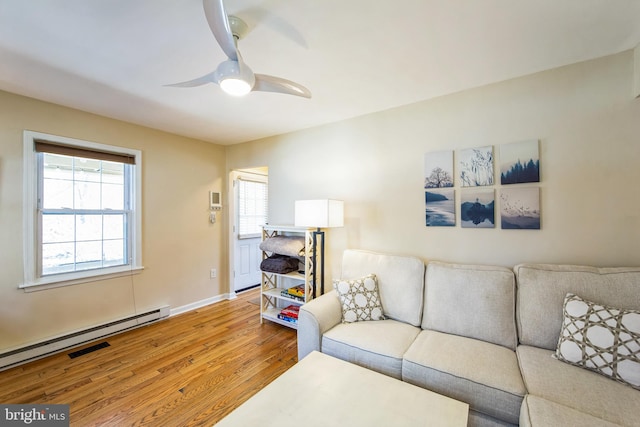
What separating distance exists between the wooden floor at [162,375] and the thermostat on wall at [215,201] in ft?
5.41

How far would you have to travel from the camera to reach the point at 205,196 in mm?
3727

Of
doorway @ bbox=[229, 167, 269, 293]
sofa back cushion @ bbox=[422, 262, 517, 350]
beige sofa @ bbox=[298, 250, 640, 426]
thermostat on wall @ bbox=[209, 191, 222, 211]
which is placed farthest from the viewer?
doorway @ bbox=[229, 167, 269, 293]

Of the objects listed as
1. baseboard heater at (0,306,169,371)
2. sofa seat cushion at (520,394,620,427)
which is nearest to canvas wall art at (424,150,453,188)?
sofa seat cushion at (520,394,620,427)

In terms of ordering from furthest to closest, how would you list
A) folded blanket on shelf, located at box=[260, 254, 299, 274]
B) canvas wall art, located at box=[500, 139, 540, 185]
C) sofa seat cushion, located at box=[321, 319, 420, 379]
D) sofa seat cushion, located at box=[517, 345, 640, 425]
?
folded blanket on shelf, located at box=[260, 254, 299, 274] → canvas wall art, located at box=[500, 139, 540, 185] → sofa seat cushion, located at box=[321, 319, 420, 379] → sofa seat cushion, located at box=[517, 345, 640, 425]

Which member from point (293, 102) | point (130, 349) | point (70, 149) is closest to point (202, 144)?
point (70, 149)

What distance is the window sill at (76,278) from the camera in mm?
2365

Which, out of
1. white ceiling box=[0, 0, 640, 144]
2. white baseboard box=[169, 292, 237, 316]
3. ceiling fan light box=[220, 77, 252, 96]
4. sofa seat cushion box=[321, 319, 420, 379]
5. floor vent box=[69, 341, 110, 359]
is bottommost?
floor vent box=[69, 341, 110, 359]

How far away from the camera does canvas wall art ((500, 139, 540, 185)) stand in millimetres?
1933

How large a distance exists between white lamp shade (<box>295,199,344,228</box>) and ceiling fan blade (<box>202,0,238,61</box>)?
1473 millimetres

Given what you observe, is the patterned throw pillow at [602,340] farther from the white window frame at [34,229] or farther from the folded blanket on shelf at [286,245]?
the white window frame at [34,229]

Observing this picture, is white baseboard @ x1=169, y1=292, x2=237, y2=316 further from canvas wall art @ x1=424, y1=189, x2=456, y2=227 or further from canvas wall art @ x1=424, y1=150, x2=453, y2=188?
canvas wall art @ x1=424, y1=150, x2=453, y2=188

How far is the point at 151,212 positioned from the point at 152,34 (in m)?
2.24

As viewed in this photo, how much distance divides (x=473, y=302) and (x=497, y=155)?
1.19m

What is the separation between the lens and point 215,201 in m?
3.84
